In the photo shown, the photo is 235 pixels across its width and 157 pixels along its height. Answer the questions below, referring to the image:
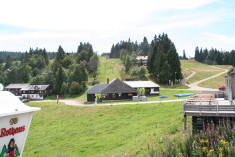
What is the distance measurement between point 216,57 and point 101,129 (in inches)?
4801

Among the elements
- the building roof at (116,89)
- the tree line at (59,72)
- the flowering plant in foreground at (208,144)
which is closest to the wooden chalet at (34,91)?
the tree line at (59,72)

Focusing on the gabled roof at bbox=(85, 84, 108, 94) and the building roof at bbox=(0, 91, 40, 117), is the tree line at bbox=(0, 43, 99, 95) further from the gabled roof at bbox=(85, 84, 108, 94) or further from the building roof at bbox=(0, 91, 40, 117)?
the building roof at bbox=(0, 91, 40, 117)

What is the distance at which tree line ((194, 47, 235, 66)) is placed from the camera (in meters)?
124

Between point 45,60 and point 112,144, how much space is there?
339 ft

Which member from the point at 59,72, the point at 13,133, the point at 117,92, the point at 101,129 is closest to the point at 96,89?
the point at 117,92

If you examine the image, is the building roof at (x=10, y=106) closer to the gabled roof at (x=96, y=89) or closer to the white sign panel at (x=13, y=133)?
the white sign panel at (x=13, y=133)

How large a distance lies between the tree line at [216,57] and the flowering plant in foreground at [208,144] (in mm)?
115040

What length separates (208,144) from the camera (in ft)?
46.2

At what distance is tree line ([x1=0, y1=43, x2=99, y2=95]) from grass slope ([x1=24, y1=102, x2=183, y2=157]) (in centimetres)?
3064

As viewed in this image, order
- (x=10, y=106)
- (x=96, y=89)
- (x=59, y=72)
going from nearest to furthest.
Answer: (x=10, y=106)
(x=96, y=89)
(x=59, y=72)

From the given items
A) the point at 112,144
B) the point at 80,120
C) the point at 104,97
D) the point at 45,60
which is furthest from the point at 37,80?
the point at 112,144

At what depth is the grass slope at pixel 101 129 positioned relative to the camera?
23.2 meters

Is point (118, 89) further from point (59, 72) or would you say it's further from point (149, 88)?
point (59, 72)

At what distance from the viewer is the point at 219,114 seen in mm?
15875
